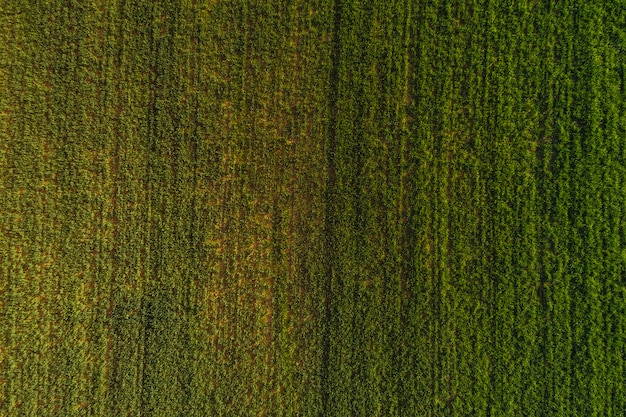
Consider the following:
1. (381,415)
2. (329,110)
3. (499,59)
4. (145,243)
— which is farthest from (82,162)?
(499,59)

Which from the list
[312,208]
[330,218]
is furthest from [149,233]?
[330,218]

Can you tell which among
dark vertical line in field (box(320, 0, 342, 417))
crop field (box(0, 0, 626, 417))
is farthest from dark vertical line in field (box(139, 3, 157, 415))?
dark vertical line in field (box(320, 0, 342, 417))

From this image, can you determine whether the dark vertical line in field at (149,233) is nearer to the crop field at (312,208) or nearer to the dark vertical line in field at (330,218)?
the crop field at (312,208)

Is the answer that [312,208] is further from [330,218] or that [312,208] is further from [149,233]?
[149,233]

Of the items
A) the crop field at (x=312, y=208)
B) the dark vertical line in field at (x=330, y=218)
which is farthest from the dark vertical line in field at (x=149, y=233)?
the dark vertical line in field at (x=330, y=218)

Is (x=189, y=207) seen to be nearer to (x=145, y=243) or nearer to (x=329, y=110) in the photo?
(x=145, y=243)
